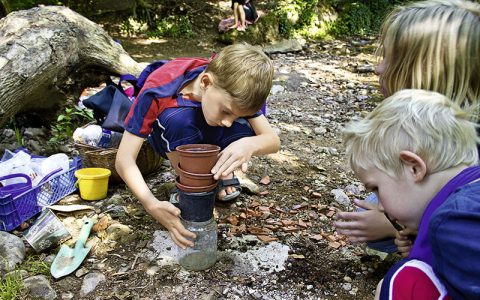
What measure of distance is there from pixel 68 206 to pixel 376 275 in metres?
1.81

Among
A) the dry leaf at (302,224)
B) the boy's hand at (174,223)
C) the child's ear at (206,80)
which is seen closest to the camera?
the boy's hand at (174,223)

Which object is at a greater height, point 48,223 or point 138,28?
point 48,223

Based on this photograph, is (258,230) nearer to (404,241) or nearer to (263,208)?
(263,208)

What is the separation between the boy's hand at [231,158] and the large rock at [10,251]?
1160 millimetres

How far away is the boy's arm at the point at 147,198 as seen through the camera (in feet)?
6.70

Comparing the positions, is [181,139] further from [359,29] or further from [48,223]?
[359,29]

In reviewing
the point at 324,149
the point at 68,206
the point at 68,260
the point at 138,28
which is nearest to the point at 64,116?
the point at 68,206

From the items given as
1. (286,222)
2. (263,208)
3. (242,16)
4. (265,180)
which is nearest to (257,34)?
(242,16)

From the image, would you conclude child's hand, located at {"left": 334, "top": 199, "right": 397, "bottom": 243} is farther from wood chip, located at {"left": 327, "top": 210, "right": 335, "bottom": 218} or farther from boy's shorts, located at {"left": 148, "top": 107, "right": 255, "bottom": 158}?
boy's shorts, located at {"left": 148, "top": 107, "right": 255, "bottom": 158}

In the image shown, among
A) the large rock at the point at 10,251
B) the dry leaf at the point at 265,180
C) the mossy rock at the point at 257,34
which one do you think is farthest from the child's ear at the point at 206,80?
the mossy rock at the point at 257,34

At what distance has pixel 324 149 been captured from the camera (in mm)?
3811

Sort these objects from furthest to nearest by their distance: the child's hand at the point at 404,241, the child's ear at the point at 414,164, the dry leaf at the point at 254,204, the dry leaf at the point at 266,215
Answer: the dry leaf at the point at 254,204 → the dry leaf at the point at 266,215 → the child's hand at the point at 404,241 → the child's ear at the point at 414,164

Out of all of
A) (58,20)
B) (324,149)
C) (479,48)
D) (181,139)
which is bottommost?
(324,149)

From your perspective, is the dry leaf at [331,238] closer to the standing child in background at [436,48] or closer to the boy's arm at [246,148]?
the boy's arm at [246,148]
